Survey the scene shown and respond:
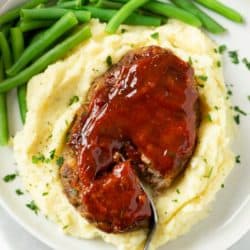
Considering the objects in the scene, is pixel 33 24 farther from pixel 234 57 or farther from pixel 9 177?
pixel 234 57

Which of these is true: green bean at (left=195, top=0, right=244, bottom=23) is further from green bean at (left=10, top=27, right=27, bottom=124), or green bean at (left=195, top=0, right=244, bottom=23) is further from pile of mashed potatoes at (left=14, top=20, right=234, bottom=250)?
green bean at (left=10, top=27, right=27, bottom=124)

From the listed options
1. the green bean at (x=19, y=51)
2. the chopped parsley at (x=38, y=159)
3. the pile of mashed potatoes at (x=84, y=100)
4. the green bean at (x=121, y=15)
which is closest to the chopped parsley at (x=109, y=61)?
the pile of mashed potatoes at (x=84, y=100)

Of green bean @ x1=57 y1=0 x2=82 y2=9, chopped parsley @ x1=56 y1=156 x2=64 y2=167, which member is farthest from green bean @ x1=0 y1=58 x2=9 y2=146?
green bean @ x1=57 y1=0 x2=82 y2=9

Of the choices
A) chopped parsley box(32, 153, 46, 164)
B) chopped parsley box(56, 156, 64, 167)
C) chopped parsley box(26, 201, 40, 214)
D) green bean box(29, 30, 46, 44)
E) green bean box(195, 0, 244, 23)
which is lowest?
chopped parsley box(26, 201, 40, 214)

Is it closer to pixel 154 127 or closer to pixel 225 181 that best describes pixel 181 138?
pixel 154 127

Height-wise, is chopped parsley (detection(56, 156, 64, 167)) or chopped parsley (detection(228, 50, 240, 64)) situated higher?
chopped parsley (detection(228, 50, 240, 64))

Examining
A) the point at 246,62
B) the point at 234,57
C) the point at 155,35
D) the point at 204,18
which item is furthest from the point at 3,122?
the point at 246,62
